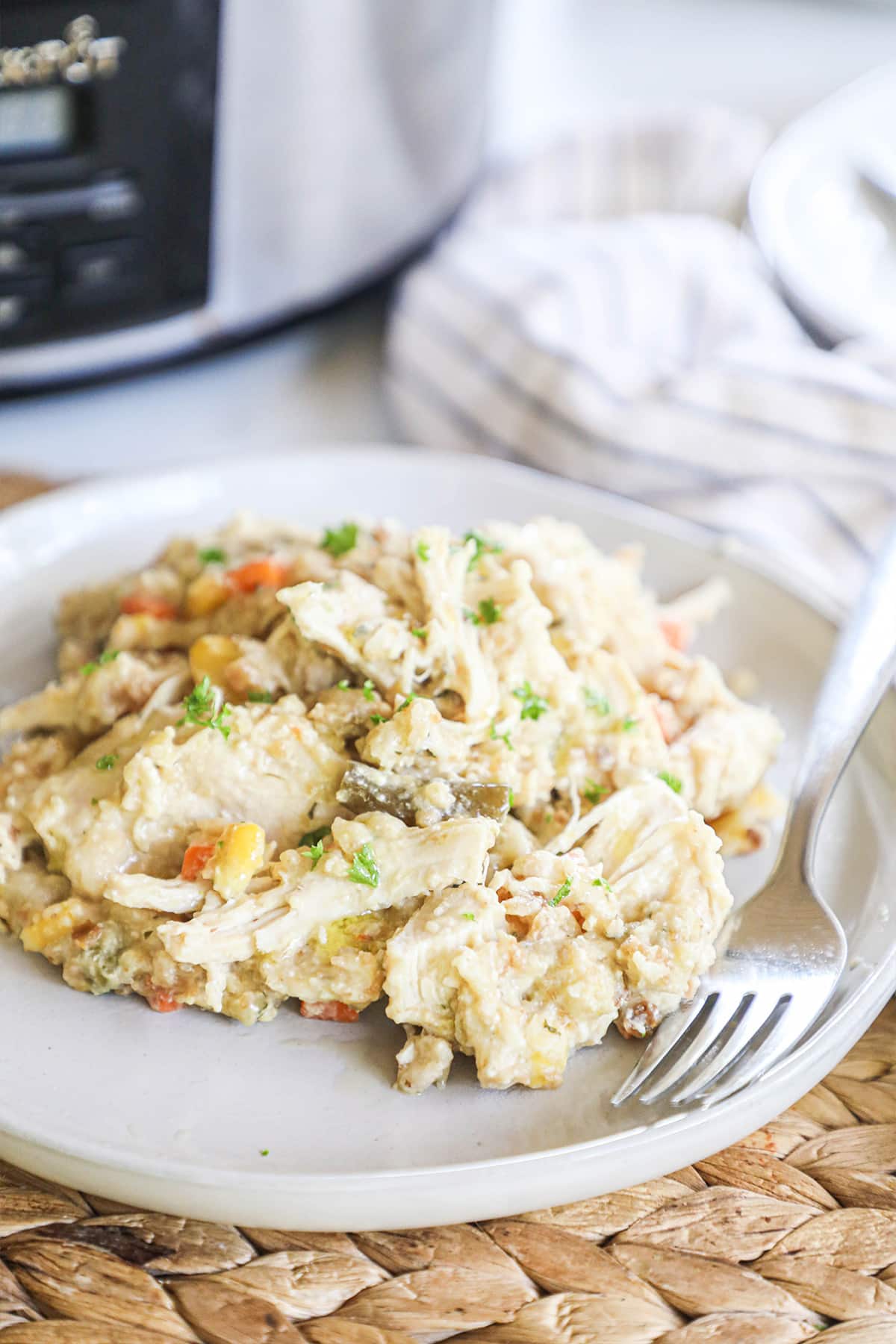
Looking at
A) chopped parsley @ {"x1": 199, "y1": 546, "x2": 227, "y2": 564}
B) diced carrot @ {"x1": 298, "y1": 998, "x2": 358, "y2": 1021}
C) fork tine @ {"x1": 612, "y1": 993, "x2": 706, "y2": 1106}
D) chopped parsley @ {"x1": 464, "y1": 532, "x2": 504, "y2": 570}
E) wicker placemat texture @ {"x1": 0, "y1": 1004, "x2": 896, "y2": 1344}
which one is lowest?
wicker placemat texture @ {"x1": 0, "y1": 1004, "x2": 896, "y2": 1344}

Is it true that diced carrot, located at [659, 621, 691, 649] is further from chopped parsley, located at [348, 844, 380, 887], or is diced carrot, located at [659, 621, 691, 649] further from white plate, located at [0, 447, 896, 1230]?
chopped parsley, located at [348, 844, 380, 887]

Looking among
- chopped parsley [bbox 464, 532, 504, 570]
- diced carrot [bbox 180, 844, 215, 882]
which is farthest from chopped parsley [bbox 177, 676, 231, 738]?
chopped parsley [bbox 464, 532, 504, 570]

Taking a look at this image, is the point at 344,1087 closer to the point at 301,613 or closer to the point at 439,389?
the point at 301,613

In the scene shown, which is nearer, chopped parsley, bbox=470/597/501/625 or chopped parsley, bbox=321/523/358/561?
chopped parsley, bbox=470/597/501/625

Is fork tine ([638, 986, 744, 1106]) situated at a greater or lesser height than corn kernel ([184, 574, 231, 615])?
lesser

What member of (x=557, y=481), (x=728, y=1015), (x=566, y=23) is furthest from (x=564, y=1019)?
(x=566, y=23)

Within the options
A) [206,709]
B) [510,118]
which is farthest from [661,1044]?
[510,118]

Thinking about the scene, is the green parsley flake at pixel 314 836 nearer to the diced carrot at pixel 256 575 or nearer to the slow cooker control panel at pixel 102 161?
the diced carrot at pixel 256 575
